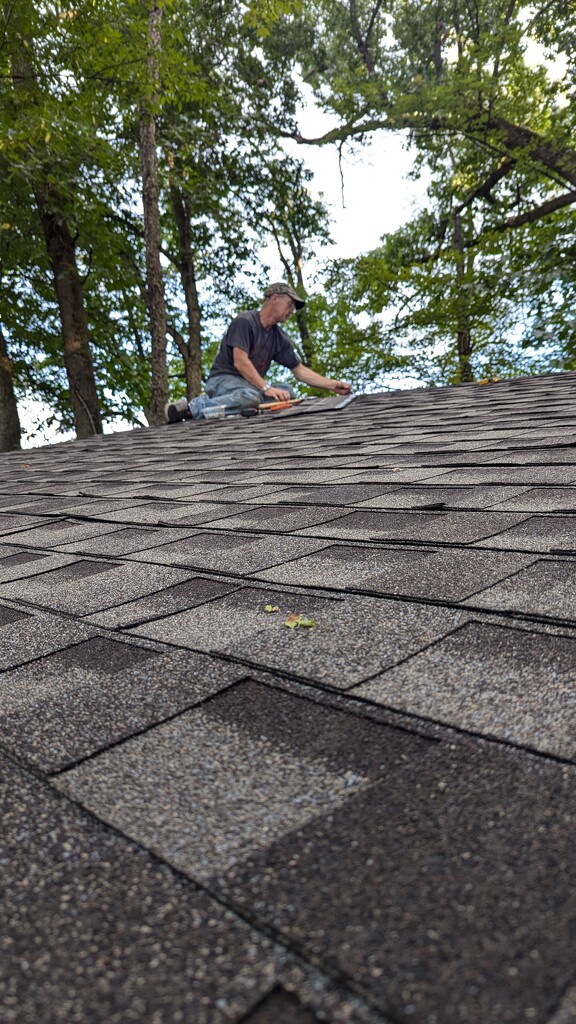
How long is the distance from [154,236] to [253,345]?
5.85 m

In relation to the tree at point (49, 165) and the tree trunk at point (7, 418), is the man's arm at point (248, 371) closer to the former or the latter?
the tree at point (49, 165)

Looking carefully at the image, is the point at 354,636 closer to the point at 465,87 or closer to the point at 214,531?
the point at 214,531

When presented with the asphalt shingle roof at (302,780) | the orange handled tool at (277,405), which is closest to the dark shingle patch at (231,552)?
the asphalt shingle roof at (302,780)

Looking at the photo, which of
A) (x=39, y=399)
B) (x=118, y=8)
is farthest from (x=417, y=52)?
(x=39, y=399)

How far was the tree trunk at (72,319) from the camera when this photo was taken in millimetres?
12602

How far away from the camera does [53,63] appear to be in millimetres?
11367

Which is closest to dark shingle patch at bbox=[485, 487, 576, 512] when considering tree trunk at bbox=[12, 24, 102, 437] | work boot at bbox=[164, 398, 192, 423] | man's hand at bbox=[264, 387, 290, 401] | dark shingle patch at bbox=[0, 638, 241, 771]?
dark shingle patch at bbox=[0, 638, 241, 771]

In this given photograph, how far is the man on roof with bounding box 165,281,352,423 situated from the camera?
7504 millimetres

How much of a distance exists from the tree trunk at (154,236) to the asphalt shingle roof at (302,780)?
10.9 m

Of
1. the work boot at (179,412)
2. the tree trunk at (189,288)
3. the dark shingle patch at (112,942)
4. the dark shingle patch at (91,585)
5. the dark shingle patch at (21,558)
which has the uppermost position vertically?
the tree trunk at (189,288)

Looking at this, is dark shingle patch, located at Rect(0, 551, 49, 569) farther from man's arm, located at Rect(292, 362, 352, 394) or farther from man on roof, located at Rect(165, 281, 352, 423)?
man on roof, located at Rect(165, 281, 352, 423)

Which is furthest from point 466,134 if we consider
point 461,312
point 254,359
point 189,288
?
point 254,359

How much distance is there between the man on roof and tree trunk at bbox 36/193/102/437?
5.82 meters

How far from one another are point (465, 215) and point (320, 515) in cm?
1913
